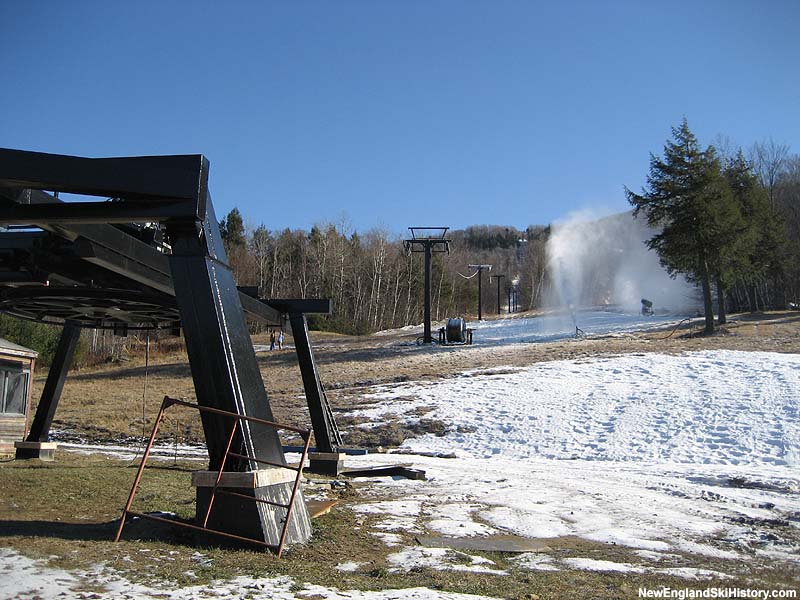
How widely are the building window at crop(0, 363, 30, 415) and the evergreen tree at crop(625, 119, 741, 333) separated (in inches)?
1363

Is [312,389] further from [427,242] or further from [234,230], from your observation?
[234,230]

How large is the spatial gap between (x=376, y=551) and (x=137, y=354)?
149 feet

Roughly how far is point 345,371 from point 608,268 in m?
72.8

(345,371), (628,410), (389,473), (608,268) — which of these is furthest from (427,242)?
(608,268)

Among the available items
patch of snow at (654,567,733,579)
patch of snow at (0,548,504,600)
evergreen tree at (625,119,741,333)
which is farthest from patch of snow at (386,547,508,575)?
evergreen tree at (625,119,741,333)

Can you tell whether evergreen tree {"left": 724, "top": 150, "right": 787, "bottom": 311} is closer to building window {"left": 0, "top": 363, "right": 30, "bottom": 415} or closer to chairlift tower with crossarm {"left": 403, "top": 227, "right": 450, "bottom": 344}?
chairlift tower with crossarm {"left": 403, "top": 227, "right": 450, "bottom": 344}

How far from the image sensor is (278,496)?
22.7 ft

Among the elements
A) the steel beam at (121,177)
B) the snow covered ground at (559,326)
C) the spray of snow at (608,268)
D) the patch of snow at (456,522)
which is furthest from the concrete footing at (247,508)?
the spray of snow at (608,268)

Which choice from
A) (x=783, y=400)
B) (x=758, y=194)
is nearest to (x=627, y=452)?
(x=783, y=400)

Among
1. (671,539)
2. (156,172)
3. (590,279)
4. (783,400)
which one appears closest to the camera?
(156,172)

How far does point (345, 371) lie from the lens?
3284 centimetres

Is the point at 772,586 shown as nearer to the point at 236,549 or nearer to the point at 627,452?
the point at 236,549

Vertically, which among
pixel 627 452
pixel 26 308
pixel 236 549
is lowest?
pixel 627 452

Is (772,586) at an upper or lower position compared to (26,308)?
lower
